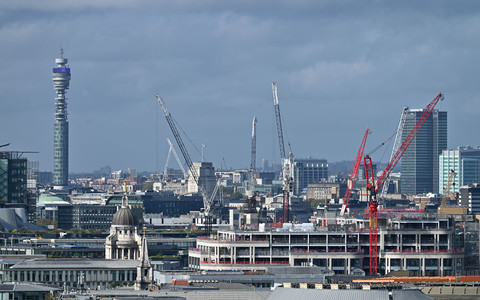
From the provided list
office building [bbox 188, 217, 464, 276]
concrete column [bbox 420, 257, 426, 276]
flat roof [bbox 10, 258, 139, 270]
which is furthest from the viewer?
concrete column [bbox 420, 257, 426, 276]

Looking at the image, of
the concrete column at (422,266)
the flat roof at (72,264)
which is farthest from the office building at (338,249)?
the flat roof at (72,264)

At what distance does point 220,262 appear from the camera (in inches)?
7333

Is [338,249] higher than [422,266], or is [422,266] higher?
[338,249]

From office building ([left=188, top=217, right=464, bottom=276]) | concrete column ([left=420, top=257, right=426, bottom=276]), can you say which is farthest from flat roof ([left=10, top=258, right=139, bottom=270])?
concrete column ([left=420, top=257, right=426, bottom=276])

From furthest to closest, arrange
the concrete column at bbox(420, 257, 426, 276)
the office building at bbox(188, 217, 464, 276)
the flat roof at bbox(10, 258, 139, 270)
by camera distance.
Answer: the concrete column at bbox(420, 257, 426, 276), the office building at bbox(188, 217, 464, 276), the flat roof at bbox(10, 258, 139, 270)

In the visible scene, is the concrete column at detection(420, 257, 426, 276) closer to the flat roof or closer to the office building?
the office building

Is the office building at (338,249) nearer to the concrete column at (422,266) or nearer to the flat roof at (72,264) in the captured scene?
the concrete column at (422,266)

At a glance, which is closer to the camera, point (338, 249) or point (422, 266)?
point (422, 266)

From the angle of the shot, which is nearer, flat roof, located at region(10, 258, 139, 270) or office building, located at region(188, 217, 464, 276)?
flat roof, located at region(10, 258, 139, 270)

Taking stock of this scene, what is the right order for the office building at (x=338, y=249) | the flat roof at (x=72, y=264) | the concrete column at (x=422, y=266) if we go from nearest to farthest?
the flat roof at (x=72, y=264), the office building at (x=338, y=249), the concrete column at (x=422, y=266)

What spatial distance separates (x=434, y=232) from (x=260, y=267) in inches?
784

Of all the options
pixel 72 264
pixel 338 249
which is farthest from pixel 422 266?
pixel 72 264

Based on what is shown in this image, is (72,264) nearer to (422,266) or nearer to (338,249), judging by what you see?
(338,249)

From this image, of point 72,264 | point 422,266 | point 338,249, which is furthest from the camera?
point 338,249
